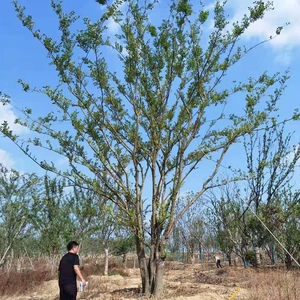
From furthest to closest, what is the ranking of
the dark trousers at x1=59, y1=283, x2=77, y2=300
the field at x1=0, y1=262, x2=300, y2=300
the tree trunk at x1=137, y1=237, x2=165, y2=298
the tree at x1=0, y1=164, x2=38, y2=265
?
1. the tree at x1=0, y1=164, x2=38, y2=265
2. the tree trunk at x1=137, y1=237, x2=165, y2=298
3. the field at x1=0, y1=262, x2=300, y2=300
4. the dark trousers at x1=59, y1=283, x2=77, y2=300

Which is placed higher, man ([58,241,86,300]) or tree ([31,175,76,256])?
tree ([31,175,76,256])

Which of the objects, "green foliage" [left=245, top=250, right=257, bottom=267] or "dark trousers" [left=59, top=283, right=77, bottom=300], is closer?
"dark trousers" [left=59, top=283, right=77, bottom=300]

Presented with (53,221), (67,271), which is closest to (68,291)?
(67,271)

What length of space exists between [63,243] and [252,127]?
972 centimetres

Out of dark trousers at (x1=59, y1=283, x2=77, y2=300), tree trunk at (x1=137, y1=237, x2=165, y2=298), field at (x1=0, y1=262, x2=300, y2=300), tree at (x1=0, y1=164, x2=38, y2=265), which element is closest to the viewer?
dark trousers at (x1=59, y1=283, x2=77, y2=300)

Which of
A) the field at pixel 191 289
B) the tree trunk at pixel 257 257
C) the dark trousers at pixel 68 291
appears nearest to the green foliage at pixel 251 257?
the tree trunk at pixel 257 257

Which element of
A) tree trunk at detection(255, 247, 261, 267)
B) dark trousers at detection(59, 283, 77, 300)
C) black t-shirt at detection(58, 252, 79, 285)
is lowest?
dark trousers at detection(59, 283, 77, 300)

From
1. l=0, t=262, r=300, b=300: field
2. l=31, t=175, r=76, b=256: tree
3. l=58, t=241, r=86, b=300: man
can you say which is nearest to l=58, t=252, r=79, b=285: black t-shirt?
l=58, t=241, r=86, b=300: man

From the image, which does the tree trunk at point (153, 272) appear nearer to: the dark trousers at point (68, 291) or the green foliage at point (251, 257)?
the dark trousers at point (68, 291)

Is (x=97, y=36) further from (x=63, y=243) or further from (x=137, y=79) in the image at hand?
(x=63, y=243)

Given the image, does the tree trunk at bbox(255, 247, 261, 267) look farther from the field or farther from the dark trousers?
the dark trousers

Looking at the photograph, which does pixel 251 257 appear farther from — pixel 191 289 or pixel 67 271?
pixel 67 271

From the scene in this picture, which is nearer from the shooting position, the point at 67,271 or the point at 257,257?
the point at 67,271

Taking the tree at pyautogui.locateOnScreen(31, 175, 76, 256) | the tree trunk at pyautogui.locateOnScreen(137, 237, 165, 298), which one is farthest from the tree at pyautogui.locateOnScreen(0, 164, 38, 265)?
the tree trunk at pyautogui.locateOnScreen(137, 237, 165, 298)
